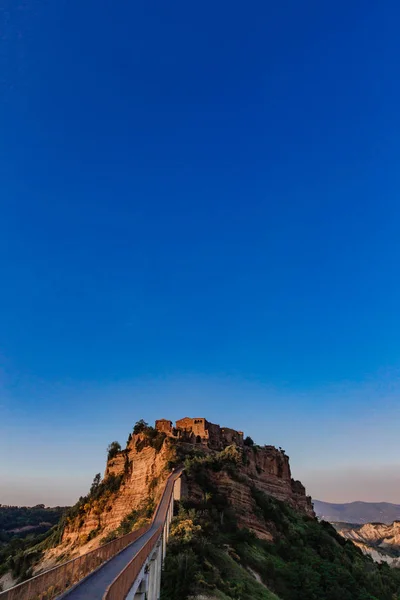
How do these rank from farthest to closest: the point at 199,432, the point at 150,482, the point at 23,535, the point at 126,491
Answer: the point at 23,535 < the point at 199,432 < the point at 126,491 < the point at 150,482

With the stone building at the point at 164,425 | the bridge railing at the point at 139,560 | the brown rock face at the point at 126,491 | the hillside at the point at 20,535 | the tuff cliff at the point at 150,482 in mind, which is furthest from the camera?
the stone building at the point at 164,425

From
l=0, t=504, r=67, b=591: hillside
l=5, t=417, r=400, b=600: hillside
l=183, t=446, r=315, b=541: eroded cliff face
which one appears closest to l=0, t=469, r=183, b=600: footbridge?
l=5, t=417, r=400, b=600: hillside

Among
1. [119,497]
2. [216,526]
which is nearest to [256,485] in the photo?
[119,497]

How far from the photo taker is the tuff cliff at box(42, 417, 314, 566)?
126 ft

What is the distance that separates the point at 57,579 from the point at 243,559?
78.2 feet

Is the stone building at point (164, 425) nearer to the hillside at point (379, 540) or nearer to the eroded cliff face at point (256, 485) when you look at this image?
the eroded cliff face at point (256, 485)

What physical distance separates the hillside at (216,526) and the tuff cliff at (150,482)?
0.15 meters

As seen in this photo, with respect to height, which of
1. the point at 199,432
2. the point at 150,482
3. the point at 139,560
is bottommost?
the point at 139,560

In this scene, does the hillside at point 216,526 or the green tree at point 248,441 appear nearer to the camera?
the hillside at point 216,526

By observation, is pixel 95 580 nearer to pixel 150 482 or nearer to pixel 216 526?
pixel 216 526

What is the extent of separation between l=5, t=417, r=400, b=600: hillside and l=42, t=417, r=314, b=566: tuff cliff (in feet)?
0.49

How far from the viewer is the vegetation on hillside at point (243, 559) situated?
66.5 ft

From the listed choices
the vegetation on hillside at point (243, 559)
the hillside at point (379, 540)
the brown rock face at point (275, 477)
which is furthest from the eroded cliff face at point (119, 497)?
the hillside at point (379, 540)

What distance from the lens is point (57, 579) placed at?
789 centimetres
